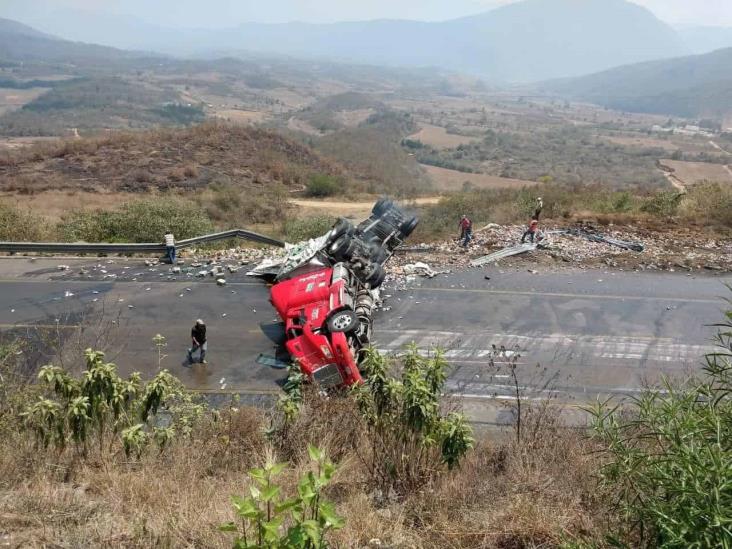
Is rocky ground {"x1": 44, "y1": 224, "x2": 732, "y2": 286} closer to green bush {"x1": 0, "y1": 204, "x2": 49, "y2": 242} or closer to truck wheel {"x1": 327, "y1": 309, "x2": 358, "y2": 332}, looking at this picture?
green bush {"x1": 0, "y1": 204, "x2": 49, "y2": 242}

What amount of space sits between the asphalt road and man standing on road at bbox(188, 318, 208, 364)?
25 cm

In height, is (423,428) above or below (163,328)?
above

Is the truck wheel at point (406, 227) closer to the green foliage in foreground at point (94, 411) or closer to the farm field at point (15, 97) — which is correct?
the green foliage in foreground at point (94, 411)

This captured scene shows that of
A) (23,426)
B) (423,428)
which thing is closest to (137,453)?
(23,426)

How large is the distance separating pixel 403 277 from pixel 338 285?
5578mm

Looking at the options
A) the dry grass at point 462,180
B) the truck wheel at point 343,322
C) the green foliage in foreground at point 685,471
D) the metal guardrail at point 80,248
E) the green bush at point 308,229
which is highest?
the green foliage in foreground at point 685,471

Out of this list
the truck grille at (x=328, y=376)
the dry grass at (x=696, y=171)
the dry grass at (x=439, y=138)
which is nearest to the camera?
the truck grille at (x=328, y=376)

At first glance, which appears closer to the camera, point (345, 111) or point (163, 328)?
point (163, 328)

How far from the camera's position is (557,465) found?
5898 millimetres

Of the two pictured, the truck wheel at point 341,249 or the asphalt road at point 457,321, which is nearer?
the asphalt road at point 457,321

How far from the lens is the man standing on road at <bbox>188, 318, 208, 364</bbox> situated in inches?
418

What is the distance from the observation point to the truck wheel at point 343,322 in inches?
377

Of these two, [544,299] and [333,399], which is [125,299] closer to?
[333,399]

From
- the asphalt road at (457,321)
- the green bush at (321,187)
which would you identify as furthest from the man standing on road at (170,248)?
the green bush at (321,187)
